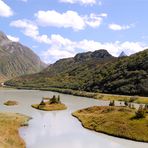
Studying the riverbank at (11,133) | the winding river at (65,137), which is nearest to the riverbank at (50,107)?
the riverbank at (11,133)

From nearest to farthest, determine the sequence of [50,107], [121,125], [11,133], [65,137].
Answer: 1. [11,133]
2. [65,137]
3. [121,125]
4. [50,107]

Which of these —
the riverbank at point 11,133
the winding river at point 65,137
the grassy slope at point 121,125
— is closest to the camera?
the riverbank at point 11,133

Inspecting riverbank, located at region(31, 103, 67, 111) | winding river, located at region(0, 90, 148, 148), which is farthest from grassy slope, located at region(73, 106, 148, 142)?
riverbank, located at region(31, 103, 67, 111)

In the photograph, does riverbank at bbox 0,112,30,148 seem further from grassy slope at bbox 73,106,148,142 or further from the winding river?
grassy slope at bbox 73,106,148,142

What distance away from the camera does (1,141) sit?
62969 millimetres

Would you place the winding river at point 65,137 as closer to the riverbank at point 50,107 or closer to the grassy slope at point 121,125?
the grassy slope at point 121,125

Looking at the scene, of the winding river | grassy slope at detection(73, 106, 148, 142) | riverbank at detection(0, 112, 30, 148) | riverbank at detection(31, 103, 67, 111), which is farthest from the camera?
riverbank at detection(31, 103, 67, 111)

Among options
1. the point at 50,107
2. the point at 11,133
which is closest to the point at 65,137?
the point at 11,133

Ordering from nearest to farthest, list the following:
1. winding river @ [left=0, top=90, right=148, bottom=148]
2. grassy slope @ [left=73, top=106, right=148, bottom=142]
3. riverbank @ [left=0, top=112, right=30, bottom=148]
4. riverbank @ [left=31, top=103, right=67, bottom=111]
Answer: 1. riverbank @ [left=0, top=112, right=30, bottom=148]
2. winding river @ [left=0, top=90, right=148, bottom=148]
3. grassy slope @ [left=73, top=106, right=148, bottom=142]
4. riverbank @ [left=31, top=103, right=67, bottom=111]

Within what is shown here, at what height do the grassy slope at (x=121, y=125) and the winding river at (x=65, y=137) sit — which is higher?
the grassy slope at (x=121, y=125)

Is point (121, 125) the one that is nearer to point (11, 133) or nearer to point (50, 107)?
point (11, 133)

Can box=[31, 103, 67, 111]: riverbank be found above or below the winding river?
above

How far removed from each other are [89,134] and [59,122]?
834 inches

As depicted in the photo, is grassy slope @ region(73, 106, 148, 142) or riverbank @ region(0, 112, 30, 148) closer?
riverbank @ region(0, 112, 30, 148)
